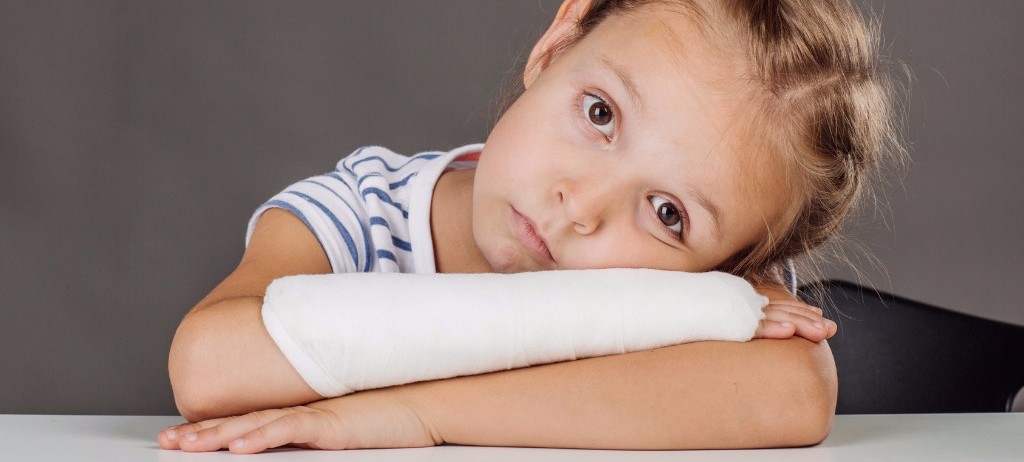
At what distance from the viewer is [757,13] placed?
3.62 ft

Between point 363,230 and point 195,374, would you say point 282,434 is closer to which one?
point 195,374

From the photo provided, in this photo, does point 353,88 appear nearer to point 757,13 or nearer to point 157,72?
point 157,72

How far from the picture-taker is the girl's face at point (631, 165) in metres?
1.02

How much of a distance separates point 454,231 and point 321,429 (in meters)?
0.48

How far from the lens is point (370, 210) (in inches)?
48.3

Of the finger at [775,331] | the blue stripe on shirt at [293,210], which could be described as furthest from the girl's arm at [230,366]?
the finger at [775,331]

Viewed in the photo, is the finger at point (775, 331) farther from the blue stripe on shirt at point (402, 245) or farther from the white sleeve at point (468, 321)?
the blue stripe on shirt at point (402, 245)

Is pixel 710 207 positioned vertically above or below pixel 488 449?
above

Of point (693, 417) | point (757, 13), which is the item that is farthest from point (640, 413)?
point (757, 13)

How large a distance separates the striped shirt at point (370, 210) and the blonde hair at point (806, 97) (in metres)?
0.22

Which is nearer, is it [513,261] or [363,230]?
[513,261]

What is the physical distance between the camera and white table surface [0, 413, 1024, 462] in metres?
0.77

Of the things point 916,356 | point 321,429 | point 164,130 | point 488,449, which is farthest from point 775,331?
point 164,130

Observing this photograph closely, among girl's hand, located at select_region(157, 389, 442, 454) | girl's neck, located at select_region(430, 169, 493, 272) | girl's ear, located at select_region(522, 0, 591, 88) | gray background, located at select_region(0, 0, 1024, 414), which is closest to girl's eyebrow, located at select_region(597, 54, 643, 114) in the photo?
girl's ear, located at select_region(522, 0, 591, 88)
